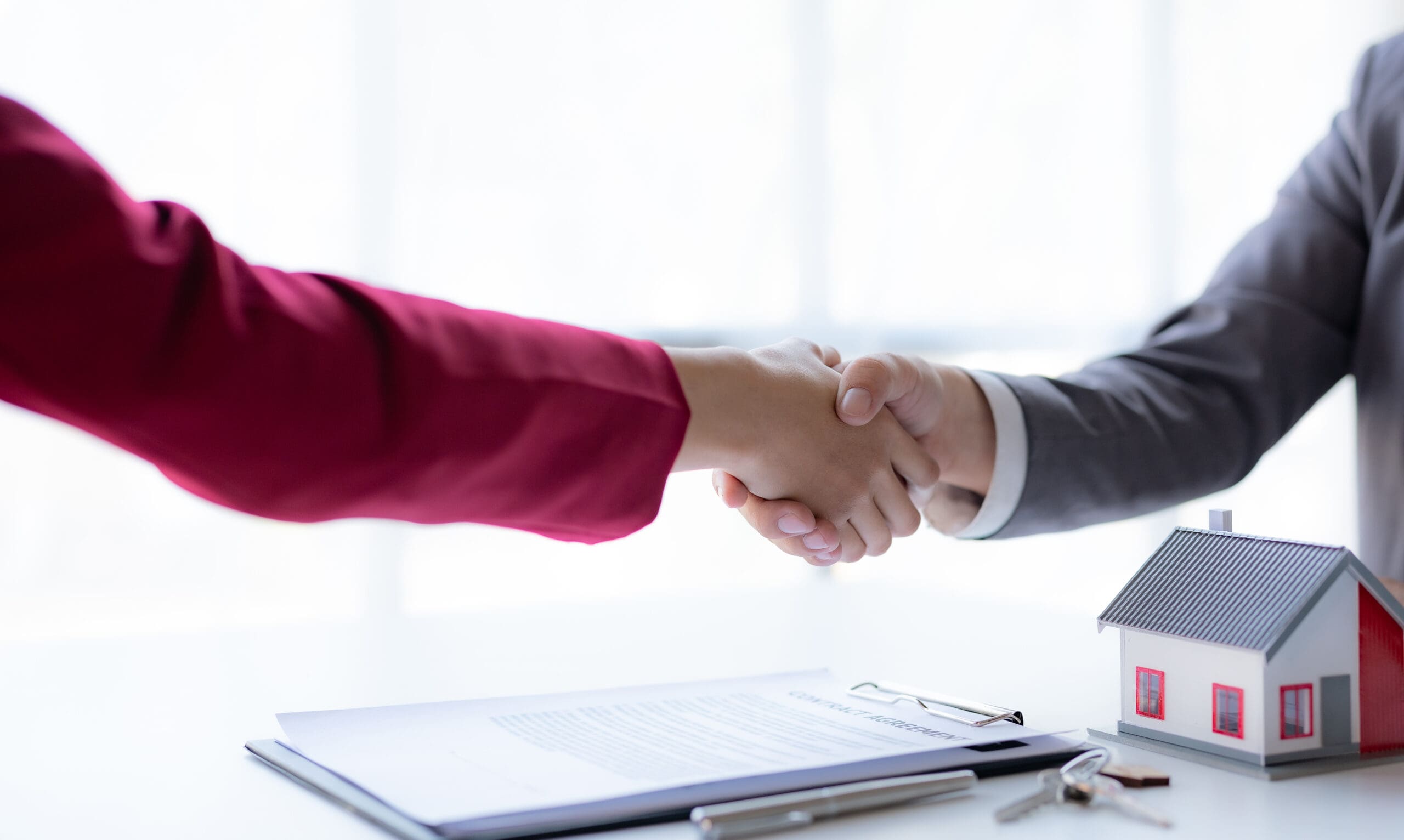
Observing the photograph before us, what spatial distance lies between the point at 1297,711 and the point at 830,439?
16.9 inches

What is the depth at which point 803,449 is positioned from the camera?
0.93 metres

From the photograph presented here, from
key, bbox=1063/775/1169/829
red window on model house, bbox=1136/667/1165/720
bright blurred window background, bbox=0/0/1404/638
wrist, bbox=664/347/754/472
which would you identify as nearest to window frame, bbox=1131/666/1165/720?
red window on model house, bbox=1136/667/1165/720

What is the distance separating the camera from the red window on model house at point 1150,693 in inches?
26.2

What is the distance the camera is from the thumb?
3.08 feet

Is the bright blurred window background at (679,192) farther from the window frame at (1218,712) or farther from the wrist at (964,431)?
the window frame at (1218,712)

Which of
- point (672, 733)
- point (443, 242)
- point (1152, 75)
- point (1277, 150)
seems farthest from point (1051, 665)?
point (1277, 150)

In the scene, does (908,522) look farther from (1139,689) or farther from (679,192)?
(679,192)

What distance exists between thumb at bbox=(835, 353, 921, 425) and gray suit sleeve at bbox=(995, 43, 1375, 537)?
180 millimetres

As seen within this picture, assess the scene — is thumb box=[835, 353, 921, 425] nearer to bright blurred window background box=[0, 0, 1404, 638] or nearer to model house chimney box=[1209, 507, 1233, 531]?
model house chimney box=[1209, 507, 1233, 531]

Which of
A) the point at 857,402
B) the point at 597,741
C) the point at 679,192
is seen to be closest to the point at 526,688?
the point at 597,741

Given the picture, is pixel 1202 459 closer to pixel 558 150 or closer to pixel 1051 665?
pixel 1051 665

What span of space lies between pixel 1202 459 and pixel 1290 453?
2566mm

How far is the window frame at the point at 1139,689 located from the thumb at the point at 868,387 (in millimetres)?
333

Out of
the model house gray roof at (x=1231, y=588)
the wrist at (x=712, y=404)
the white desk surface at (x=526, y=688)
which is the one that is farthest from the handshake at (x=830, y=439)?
the model house gray roof at (x=1231, y=588)
